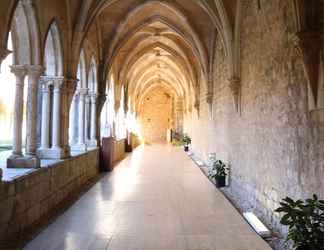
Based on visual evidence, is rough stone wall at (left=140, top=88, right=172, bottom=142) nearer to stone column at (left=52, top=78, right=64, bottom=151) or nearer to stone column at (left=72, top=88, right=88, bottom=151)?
stone column at (left=72, top=88, right=88, bottom=151)

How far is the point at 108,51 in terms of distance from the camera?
914cm

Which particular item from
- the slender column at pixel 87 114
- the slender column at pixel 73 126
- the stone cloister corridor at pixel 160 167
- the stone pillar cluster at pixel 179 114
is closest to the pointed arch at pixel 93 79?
the stone cloister corridor at pixel 160 167

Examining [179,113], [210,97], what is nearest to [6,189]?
[210,97]

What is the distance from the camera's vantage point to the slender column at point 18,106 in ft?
13.8

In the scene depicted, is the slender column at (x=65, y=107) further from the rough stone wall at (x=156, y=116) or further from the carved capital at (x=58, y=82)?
the rough stone wall at (x=156, y=116)

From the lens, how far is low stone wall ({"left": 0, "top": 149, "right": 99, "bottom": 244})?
3172mm

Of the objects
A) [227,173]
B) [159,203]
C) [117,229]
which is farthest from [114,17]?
[117,229]

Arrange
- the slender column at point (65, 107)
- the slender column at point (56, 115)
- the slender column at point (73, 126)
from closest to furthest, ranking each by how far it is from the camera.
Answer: the slender column at point (56, 115)
the slender column at point (65, 107)
the slender column at point (73, 126)

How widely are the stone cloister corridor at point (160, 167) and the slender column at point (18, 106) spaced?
1cm

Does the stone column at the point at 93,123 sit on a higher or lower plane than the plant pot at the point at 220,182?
higher

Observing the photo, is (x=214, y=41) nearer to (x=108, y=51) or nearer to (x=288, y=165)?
(x=108, y=51)

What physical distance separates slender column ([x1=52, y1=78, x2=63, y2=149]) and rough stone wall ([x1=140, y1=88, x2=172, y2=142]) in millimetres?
20921

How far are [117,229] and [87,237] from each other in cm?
40

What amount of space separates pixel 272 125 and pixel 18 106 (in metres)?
3.39
